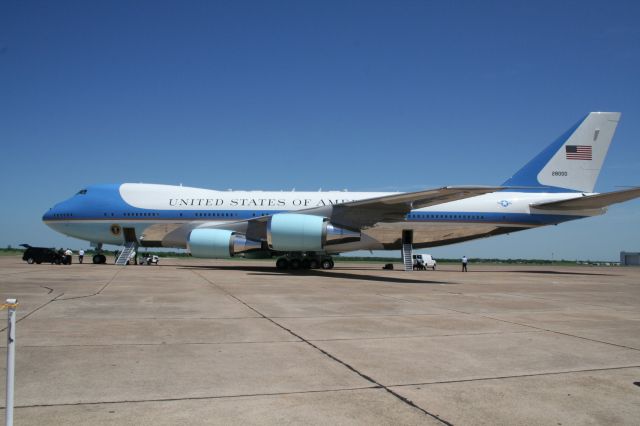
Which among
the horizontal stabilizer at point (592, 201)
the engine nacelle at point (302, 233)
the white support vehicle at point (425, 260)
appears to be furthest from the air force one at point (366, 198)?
the white support vehicle at point (425, 260)

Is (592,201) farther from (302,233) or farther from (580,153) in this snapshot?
(302,233)

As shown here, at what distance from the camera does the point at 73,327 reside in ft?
21.5

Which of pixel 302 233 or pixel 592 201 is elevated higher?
pixel 592 201

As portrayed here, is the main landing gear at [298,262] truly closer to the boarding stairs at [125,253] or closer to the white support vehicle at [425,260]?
the boarding stairs at [125,253]

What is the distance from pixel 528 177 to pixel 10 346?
25733 millimetres

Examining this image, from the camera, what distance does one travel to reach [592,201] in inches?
883

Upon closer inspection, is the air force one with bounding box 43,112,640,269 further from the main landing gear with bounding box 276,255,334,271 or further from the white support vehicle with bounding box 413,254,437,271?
the white support vehicle with bounding box 413,254,437,271

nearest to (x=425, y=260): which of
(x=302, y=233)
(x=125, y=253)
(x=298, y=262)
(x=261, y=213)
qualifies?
(x=298, y=262)

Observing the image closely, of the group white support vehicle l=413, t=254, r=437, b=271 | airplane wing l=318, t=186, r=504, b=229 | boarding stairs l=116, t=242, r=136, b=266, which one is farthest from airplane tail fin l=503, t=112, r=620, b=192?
boarding stairs l=116, t=242, r=136, b=266

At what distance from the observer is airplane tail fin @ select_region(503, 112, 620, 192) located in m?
24.3

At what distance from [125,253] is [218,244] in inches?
260

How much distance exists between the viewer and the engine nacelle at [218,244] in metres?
20.8

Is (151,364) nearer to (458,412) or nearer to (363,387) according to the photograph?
(363,387)

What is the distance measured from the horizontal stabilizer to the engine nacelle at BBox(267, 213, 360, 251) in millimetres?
10818
